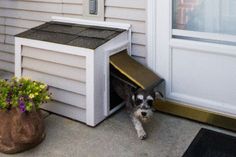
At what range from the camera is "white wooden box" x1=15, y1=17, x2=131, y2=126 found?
2.70 meters

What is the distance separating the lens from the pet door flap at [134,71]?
8.93 ft

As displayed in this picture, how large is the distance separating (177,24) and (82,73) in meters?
0.93

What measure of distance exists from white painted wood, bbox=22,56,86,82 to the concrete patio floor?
403 mm

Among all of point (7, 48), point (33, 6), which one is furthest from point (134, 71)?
point (7, 48)

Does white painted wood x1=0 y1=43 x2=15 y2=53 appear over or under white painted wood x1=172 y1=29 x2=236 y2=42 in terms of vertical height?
under

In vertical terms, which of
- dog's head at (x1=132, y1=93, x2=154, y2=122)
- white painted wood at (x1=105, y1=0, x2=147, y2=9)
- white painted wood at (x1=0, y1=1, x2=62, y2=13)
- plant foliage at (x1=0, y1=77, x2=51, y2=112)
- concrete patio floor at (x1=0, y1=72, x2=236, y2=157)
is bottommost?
concrete patio floor at (x1=0, y1=72, x2=236, y2=157)

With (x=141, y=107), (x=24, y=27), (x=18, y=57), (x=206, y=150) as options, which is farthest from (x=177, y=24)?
(x=24, y=27)

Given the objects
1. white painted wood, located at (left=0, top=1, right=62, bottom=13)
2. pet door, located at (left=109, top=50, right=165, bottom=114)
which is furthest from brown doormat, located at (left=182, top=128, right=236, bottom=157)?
white painted wood, located at (left=0, top=1, right=62, bottom=13)

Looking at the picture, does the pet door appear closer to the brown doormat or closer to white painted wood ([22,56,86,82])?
white painted wood ([22,56,86,82])

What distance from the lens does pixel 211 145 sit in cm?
234

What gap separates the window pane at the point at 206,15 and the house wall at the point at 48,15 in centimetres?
34

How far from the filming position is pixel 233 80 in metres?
2.66

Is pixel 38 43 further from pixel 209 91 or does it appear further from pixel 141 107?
pixel 209 91

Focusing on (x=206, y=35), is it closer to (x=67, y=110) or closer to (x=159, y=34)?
(x=159, y=34)
